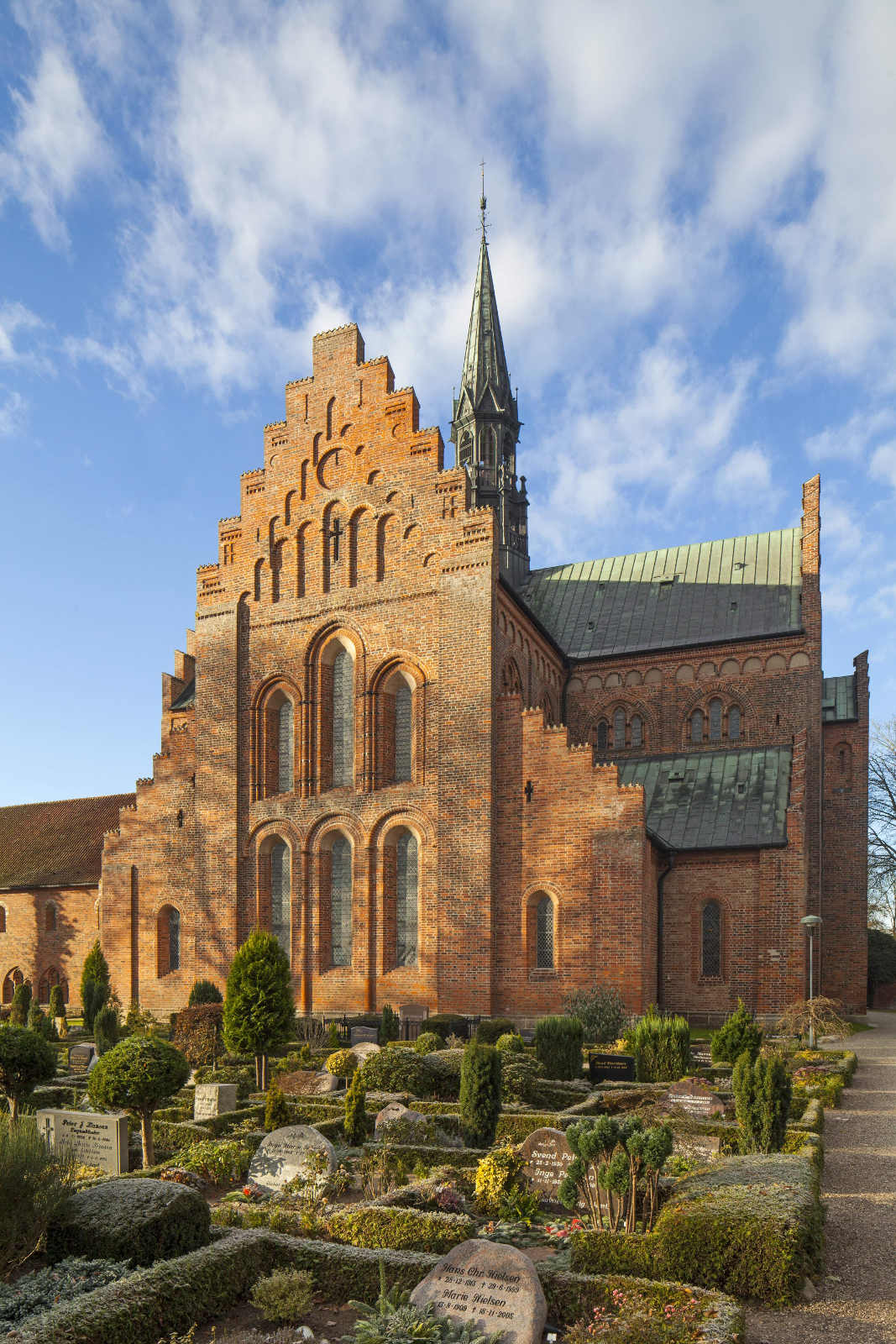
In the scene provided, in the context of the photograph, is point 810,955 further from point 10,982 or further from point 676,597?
point 10,982

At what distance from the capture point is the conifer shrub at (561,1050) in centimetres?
1650

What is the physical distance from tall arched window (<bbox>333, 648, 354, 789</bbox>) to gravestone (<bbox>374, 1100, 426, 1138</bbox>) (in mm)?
14148

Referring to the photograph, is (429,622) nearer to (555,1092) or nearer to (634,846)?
(634,846)

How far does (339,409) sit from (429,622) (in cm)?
680

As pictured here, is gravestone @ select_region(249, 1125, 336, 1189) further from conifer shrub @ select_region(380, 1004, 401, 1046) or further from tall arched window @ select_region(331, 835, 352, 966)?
tall arched window @ select_region(331, 835, 352, 966)

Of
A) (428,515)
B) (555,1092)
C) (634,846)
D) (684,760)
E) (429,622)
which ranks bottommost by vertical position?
(555,1092)

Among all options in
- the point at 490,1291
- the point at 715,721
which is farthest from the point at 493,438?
the point at 490,1291

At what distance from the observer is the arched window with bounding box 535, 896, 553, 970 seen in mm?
23453

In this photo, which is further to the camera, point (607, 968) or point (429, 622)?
point (429, 622)

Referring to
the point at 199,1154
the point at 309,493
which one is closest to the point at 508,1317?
the point at 199,1154

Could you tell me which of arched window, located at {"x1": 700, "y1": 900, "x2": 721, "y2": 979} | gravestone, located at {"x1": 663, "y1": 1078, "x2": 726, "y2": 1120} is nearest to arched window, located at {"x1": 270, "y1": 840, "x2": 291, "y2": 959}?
arched window, located at {"x1": 700, "y1": 900, "x2": 721, "y2": 979}

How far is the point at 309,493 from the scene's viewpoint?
2780cm

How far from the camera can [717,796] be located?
89.2 ft

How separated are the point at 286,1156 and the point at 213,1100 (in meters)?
3.97
